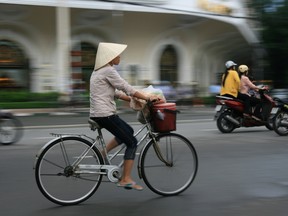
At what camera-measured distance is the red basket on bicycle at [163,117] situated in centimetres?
544

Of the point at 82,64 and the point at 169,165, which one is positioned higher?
the point at 82,64

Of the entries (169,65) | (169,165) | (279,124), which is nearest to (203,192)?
(169,165)

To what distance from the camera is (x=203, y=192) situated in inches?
231

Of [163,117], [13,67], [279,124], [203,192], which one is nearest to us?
[163,117]

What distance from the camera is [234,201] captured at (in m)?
5.46

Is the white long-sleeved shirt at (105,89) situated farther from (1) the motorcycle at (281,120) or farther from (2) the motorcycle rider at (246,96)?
(2) the motorcycle rider at (246,96)

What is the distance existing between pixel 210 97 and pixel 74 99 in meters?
8.02

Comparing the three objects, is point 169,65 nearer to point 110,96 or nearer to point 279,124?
point 279,124

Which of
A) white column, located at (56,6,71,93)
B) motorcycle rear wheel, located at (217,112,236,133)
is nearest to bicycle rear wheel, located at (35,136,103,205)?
motorcycle rear wheel, located at (217,112,236,133)

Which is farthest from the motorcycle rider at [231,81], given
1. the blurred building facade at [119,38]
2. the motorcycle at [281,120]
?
the blurred building facade at [119,38]

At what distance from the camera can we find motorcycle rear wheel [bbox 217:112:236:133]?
11.8m

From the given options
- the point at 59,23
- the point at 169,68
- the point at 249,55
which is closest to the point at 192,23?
the point at 169,68

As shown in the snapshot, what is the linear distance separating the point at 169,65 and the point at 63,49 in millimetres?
7690

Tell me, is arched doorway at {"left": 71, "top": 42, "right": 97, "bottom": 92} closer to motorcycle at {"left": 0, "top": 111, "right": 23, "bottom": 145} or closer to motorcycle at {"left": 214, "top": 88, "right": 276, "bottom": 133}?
motorcycle at {"left": 214, "top": 88, "right": 276, "bottom": 133}
